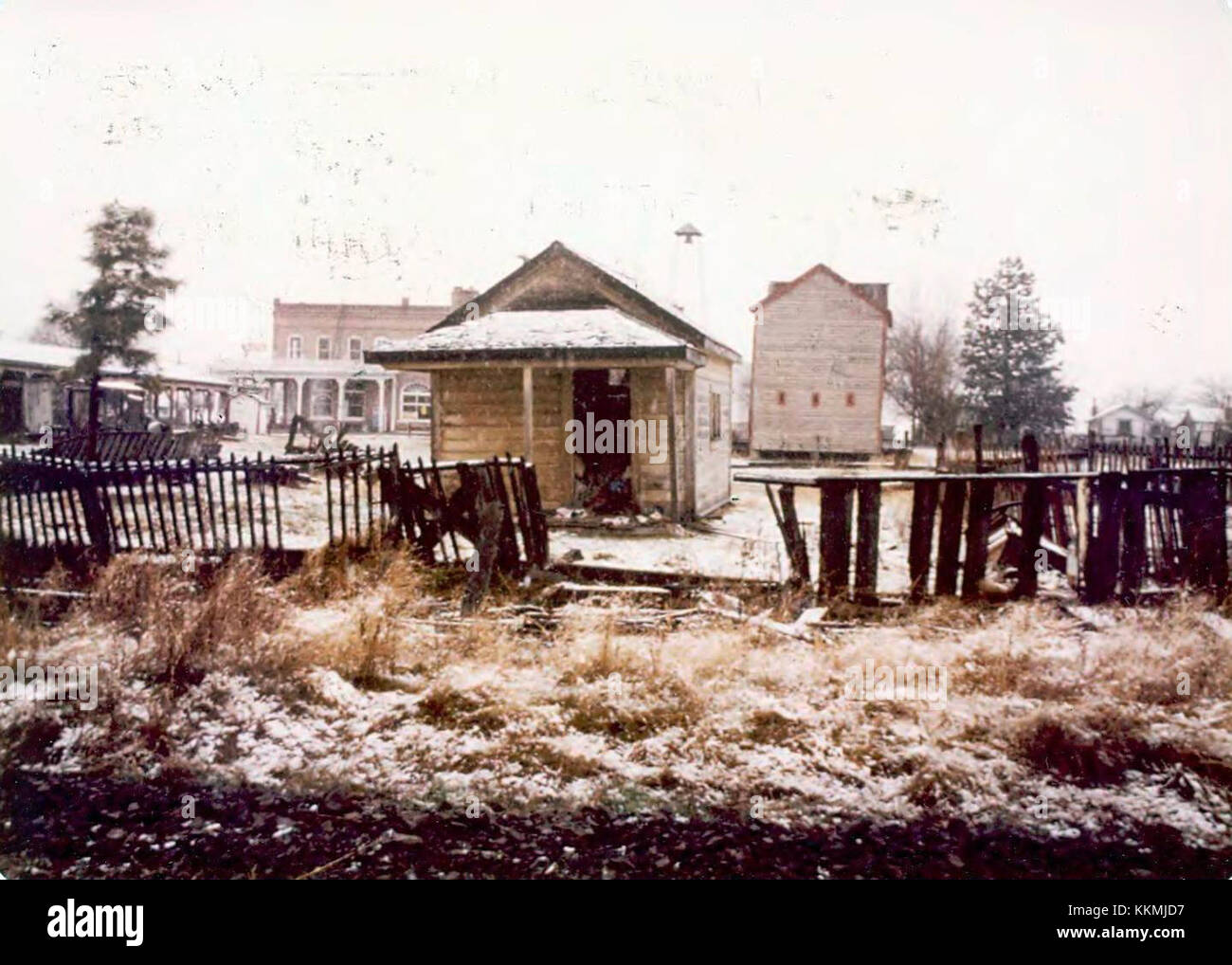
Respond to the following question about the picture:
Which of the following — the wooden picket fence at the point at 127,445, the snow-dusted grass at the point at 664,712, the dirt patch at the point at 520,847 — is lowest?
the dirt patch at the point at 520,847

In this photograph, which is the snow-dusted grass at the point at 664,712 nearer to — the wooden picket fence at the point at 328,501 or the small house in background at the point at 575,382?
the wooden picket fence at the point at 328,501

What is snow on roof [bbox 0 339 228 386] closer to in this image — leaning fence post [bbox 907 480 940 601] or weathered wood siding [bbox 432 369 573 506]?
weathered wood siding [bbox 432 369 573 506]

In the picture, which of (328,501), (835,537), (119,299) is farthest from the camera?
(119,299)

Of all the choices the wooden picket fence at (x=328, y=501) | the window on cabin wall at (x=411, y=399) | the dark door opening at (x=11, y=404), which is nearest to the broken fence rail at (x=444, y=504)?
the wooden picket fence at (x=328, y=501)

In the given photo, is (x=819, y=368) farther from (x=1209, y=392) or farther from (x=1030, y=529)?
(x=1209, y=392)

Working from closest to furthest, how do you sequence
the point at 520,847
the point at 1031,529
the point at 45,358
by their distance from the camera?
the point at 520,847, the point at 1031,529, the point at 45,358

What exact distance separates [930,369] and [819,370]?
9.95 meters

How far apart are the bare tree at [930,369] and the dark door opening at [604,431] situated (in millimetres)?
25790

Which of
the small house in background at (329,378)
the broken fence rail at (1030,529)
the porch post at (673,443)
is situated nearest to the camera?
the broken fence rail at (1030,529)

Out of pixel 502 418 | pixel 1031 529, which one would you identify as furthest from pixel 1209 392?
pixel 1031 529

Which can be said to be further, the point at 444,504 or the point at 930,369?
the point at 930,369

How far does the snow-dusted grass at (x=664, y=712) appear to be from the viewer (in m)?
4.04

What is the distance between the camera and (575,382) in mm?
14523

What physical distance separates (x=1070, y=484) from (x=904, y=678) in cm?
312
